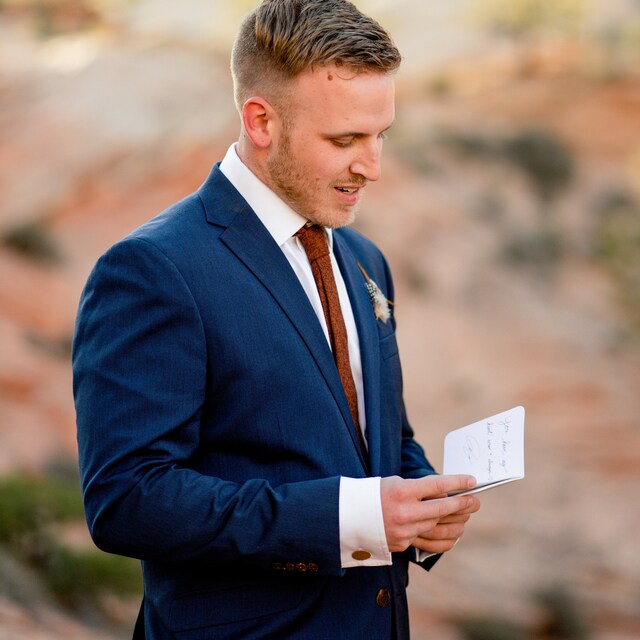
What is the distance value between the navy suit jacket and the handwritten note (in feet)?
0.60

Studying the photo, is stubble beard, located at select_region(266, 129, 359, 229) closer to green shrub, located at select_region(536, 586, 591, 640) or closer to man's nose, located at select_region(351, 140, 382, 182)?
man's nose, located at select_region(351, 140, 382, 182)

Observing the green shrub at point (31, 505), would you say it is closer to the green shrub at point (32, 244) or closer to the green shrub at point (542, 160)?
the green shrub at point (32, 244)

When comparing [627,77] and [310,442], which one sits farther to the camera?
[627,77]

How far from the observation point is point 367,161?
2.14 meters

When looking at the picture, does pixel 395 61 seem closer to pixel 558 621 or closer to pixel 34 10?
pixel 558 621

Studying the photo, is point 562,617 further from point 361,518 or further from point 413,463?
point 361,518

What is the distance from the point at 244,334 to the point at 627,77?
A: 66.4 feet

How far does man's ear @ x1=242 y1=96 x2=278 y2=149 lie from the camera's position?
2.13m

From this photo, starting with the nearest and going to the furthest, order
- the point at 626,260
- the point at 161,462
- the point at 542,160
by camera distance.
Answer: the point at 161,462 → the point at 626,260 → the point at 542,160

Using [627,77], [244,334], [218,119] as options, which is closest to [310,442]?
[244,334]

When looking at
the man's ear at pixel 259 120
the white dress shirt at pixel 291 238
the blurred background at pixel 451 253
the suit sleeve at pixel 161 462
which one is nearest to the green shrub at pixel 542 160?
the blurred background at pixel 451 253

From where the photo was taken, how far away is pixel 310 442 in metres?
2.00

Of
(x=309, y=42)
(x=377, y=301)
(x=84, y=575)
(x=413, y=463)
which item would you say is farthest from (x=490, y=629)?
(x=309, y=42)

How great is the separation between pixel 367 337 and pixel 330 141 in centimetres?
47
